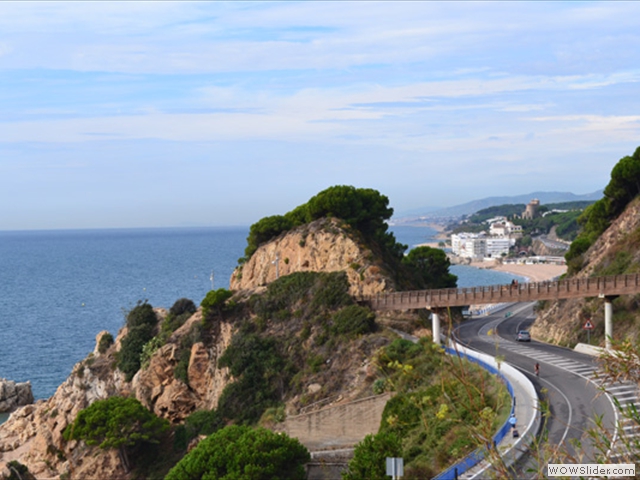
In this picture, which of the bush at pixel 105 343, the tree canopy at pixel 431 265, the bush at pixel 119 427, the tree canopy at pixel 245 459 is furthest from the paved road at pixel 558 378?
the bush at pixel 105 343

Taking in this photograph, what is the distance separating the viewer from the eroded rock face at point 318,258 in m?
45.2

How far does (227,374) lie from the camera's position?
4209 cm

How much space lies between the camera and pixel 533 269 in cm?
15188

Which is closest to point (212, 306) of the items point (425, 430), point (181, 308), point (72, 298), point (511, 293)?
point (181, 308)

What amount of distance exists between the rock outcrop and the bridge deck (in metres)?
34.5

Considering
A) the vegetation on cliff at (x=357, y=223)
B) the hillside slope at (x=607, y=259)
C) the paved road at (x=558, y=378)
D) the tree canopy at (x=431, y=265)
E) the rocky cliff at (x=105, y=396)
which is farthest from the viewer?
the tree canopy at (x=431, y=265)

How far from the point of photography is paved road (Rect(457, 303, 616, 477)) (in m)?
21.8

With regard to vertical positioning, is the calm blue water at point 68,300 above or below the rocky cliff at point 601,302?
below

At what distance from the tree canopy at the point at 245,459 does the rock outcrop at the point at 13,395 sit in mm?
40320

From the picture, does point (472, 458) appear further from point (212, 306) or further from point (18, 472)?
point (18, 472)

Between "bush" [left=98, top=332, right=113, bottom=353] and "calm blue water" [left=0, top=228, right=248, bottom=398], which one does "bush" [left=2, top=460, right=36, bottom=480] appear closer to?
"bush" [left=98, top=332, right=113, bottom=353]

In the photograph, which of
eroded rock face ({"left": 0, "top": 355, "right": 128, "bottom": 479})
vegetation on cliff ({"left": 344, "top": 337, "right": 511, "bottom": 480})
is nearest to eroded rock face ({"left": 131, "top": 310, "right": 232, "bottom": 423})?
eroded rock face ({"left": 0, "top": 355, "right": 128, "bottom": 479})

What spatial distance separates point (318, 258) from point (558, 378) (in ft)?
70.3

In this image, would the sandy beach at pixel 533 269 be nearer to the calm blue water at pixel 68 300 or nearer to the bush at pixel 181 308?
the calm blue water at pixel 68 300
